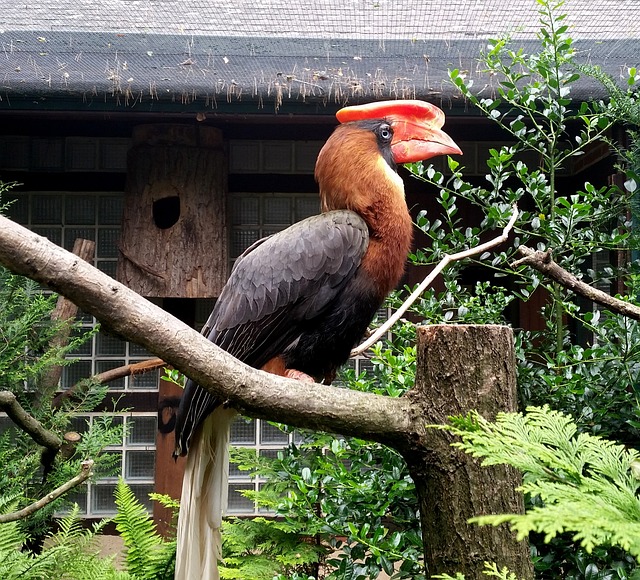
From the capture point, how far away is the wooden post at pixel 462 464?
4.43 feet

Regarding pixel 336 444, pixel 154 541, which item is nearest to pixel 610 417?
pixel 336 444

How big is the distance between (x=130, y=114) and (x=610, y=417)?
2.65 metres

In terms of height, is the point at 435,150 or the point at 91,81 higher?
the point at 91,81

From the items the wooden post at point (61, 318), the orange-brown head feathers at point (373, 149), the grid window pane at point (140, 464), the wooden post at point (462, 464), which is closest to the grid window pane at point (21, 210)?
the wooden post at point (61, 318)

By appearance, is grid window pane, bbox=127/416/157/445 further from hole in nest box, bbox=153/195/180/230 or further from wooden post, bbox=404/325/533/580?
wooden post, bbox=404/325/533/580

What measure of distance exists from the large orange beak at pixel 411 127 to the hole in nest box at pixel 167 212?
1537mm

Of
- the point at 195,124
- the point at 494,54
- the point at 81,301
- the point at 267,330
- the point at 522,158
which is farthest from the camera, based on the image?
the point at 522,158

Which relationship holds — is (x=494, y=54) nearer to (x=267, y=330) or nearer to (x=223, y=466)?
(x=267, y=330)

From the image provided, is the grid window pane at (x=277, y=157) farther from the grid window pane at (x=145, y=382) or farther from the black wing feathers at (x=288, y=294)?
the black wing feathers at (x=288, y=294)

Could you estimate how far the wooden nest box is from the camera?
3168mm

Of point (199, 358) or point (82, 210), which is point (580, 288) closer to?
point (199, 358)

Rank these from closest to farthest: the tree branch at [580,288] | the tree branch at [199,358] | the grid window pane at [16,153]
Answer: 1. the tree branch at [199,358]
2. the tree branch at [580,288]
3. the grid window pane at [16,153]

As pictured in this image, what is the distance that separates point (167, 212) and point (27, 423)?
1.27 metres

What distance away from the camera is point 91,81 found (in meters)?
2.98
